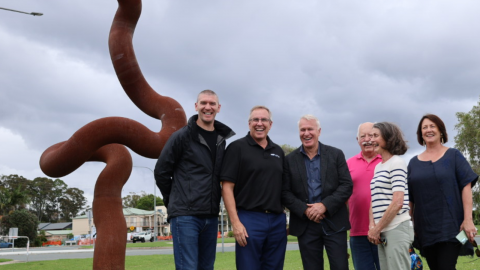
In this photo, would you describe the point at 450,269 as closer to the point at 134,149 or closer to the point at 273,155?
the point at 273,155

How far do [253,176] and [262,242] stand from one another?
0.65 m

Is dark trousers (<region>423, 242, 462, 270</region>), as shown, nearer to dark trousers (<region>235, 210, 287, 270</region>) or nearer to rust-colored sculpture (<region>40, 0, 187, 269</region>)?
dark trousers (<region>235, 210, 287, 270</region>)

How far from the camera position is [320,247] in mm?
4492

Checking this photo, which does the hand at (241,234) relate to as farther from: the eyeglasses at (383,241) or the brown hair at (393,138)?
the brown hair at (393,138)

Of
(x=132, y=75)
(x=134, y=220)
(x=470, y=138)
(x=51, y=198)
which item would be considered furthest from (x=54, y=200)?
(x=132, y=75)

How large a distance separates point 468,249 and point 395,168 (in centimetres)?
101

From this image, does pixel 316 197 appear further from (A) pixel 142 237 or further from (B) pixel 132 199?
(B) pixel 132 199

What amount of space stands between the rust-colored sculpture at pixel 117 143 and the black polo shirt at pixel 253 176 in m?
3.01

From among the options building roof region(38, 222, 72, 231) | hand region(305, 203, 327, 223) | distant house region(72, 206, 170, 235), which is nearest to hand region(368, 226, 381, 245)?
hand region(305, 203, 327, 223)

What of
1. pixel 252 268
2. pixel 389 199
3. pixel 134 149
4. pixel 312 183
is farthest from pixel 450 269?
pixel 134 149

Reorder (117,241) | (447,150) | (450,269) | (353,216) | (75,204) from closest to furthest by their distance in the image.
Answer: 1. (450,269)
2. (447,150)
3. (353,216)
4. (117,241)
5. (75,204)

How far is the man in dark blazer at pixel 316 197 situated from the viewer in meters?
4.43

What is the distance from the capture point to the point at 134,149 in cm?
738

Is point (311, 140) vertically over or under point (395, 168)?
over
